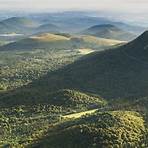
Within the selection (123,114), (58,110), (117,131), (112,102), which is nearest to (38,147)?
(117,131)

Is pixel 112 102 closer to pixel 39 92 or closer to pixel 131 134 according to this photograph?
pixel 39 92

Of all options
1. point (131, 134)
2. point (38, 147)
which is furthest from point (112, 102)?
point (38, 147)

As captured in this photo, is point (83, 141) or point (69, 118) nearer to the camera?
point (83, 141)

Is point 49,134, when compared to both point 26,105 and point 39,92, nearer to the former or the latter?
point 26,105

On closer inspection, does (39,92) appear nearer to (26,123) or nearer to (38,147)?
(26,123)

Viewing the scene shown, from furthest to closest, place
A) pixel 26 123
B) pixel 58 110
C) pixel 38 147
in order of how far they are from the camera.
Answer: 1. pixel 58 110
2. pixel 26 123
3. pixel 38 147

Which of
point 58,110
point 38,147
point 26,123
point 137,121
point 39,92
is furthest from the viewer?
point 39,92

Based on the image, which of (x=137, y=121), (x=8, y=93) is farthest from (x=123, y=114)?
(x=8, y=93)

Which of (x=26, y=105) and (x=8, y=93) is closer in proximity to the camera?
(x=26, y=105)

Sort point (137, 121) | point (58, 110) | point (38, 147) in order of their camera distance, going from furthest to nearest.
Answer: point (58, 110), point (137, 121), point (38, 147)
